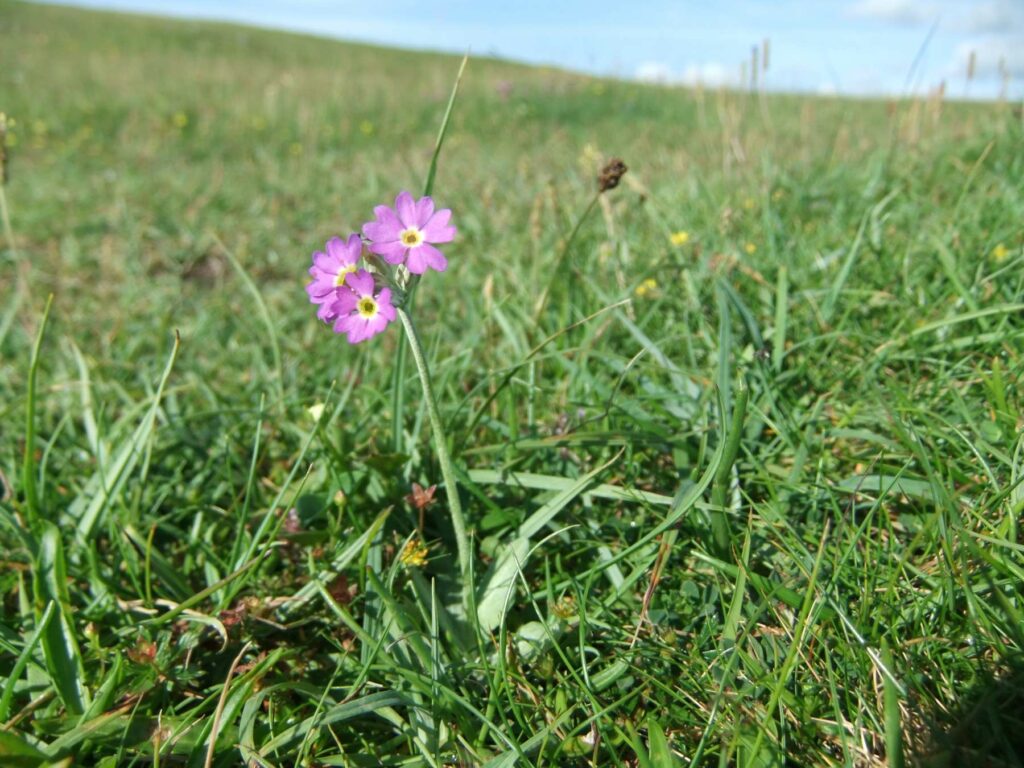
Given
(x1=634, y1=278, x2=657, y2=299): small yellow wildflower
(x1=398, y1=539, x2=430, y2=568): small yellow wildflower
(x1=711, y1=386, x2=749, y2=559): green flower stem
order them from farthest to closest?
(x1=634, y1=278, x2=657, y2=299): small yellow wildflower, (x1=398, y1=539, x2=430, y2=568): small yellow wildflower, (x1=711, y1=386, x2=749, y2=559): green flower stem

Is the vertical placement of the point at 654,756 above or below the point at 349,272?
below

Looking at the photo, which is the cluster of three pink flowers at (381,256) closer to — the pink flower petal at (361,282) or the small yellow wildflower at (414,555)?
the pink flower petal at (361,282)

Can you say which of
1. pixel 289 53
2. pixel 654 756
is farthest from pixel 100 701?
pixel 289 53

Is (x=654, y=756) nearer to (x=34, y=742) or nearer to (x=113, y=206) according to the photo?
(x=34, y=742)

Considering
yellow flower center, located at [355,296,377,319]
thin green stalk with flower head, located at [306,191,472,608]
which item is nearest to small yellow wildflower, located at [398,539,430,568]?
thin green stalk with flower head, located at [306,191,472,608]

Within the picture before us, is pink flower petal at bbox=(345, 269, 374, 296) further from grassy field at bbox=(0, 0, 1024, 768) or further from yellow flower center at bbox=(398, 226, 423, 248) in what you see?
grassy field at bbox=(0, 0, 1024, 768)

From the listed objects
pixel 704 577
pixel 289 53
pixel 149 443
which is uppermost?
pixel 289 53
